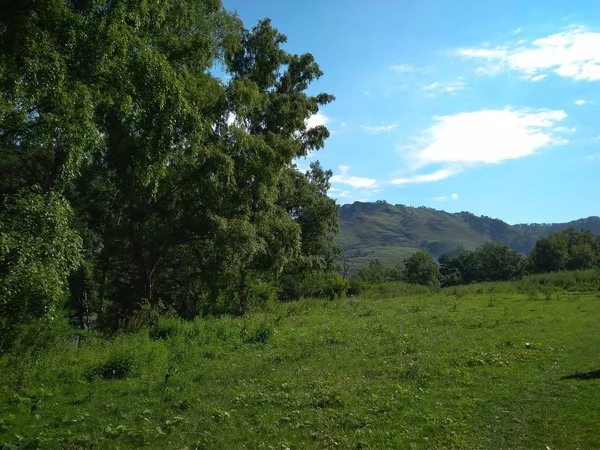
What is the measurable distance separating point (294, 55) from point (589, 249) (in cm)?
7146

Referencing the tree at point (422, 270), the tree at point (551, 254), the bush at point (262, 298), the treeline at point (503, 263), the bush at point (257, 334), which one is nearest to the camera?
the bush at point (257, 334)

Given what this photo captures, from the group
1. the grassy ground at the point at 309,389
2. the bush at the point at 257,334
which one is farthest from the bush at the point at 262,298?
the bush at the point at 257,334

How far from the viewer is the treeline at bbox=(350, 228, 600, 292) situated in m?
75.9

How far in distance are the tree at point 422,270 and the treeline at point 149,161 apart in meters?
59.3

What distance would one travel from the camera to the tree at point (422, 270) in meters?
97.5

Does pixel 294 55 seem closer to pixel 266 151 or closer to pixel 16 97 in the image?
pixel 266 151

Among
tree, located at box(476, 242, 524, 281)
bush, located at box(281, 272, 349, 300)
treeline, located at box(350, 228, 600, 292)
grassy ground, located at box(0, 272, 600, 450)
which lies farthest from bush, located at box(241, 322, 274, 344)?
tree, located at box(476, 242, 524, 281)

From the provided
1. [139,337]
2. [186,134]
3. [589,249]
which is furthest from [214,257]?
[589,249]

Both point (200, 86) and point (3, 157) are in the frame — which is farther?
point (3, 157)

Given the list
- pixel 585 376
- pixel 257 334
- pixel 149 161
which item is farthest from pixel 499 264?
pixel 149 161

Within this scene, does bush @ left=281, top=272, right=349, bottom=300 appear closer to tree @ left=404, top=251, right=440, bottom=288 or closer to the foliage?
the foliage

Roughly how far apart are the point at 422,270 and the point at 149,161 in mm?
95142

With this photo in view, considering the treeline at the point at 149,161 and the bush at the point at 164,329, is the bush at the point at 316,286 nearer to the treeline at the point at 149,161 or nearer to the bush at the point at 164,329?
the treeline at the point at 149,161

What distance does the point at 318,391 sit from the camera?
27.2 feet
